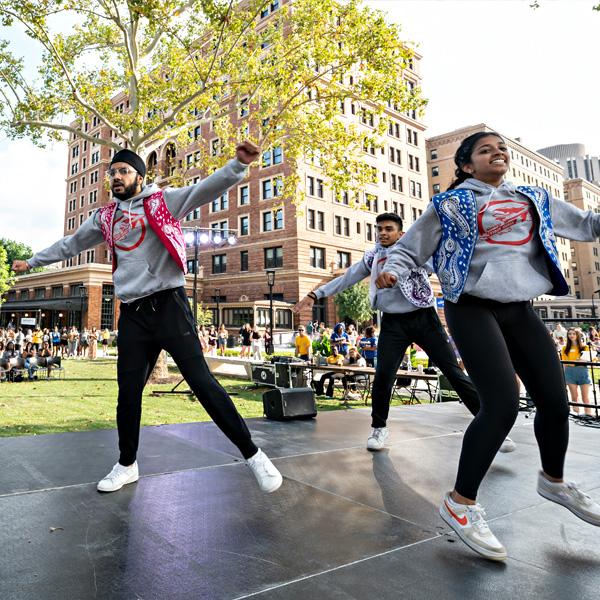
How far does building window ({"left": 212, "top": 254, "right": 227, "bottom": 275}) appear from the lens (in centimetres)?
4256

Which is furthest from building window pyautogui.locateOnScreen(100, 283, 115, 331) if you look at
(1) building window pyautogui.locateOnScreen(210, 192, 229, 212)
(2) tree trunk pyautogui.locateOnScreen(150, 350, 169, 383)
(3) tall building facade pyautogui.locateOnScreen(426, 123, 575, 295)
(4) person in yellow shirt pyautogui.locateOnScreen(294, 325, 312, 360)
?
(3) tall building facade pyautogui.locateOnScreen(426, 123, 575, 295)

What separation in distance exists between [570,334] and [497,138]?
7.92 meters

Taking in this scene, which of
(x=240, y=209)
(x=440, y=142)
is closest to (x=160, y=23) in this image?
(x=240, y=209)

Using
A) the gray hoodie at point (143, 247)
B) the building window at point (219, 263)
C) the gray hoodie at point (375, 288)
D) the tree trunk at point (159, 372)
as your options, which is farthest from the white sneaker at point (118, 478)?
the building window at point (219, 263)

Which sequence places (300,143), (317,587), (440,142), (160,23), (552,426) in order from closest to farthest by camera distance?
1. (317,587)
2. (552,426)
3. (160,23)
4. (300,143)
5. (440,142)

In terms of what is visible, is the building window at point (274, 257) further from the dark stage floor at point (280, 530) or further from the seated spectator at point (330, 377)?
the dark stage floor at point (280, 530)

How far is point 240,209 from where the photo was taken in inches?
1622

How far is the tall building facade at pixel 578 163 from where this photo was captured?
15900 cm

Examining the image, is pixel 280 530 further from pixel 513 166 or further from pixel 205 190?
pixel 513 166

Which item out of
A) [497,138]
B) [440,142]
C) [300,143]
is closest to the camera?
[497,138]

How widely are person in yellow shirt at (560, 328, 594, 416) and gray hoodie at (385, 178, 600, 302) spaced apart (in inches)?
238

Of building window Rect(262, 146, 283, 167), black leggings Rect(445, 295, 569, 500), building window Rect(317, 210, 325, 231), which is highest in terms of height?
building window Rect(262, 146, 283, 167)

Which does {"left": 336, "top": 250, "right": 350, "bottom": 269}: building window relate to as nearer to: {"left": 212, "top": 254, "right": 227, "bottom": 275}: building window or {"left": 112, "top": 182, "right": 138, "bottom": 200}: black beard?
{"left": 212, "top": 254, "right": 227, "bottom": 275}: building window

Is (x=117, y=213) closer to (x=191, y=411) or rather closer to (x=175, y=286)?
(x=175, y=286)
